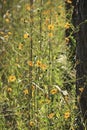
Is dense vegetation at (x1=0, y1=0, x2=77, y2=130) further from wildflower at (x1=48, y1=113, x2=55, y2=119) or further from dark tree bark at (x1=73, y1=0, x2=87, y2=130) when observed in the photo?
dark tree bark at (x1=73, y1=0, x2=87, y2=130)

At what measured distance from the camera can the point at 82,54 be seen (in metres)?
2.86

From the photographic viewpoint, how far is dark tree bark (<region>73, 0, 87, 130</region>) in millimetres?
2796

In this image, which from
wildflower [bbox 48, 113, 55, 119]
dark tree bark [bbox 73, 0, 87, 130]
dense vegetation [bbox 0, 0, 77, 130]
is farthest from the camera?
dense vegetation [bbox 0, 0, 77, 130]

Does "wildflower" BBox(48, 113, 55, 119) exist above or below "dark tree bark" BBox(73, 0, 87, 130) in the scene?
below

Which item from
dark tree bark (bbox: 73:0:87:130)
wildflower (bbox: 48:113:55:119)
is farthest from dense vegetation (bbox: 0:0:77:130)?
dark tree bark (bbox: 73:0:87:130)

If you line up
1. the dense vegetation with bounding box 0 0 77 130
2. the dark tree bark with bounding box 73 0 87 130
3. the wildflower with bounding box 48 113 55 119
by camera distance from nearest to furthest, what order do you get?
1. the dark tree bark with bounding box 73 0 87 130
2. the wildflower with bounding box 48 113 55 119
3. the dense vegetation with bounding box 0 0 77 130

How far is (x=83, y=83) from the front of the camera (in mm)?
2932

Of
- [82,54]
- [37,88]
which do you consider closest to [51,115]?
[37,88]

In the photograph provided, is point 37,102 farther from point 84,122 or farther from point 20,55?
point 20,55

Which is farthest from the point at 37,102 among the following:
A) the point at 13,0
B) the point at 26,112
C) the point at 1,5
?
the point at 13,0

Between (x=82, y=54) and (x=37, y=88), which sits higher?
(x=82, y=54)

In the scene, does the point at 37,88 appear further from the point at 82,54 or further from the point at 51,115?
the point at 82,54

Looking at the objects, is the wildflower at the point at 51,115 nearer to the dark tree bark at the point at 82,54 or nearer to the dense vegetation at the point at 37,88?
the dense vegetation at the point at 37,88

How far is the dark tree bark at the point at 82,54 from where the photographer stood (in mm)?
2796
